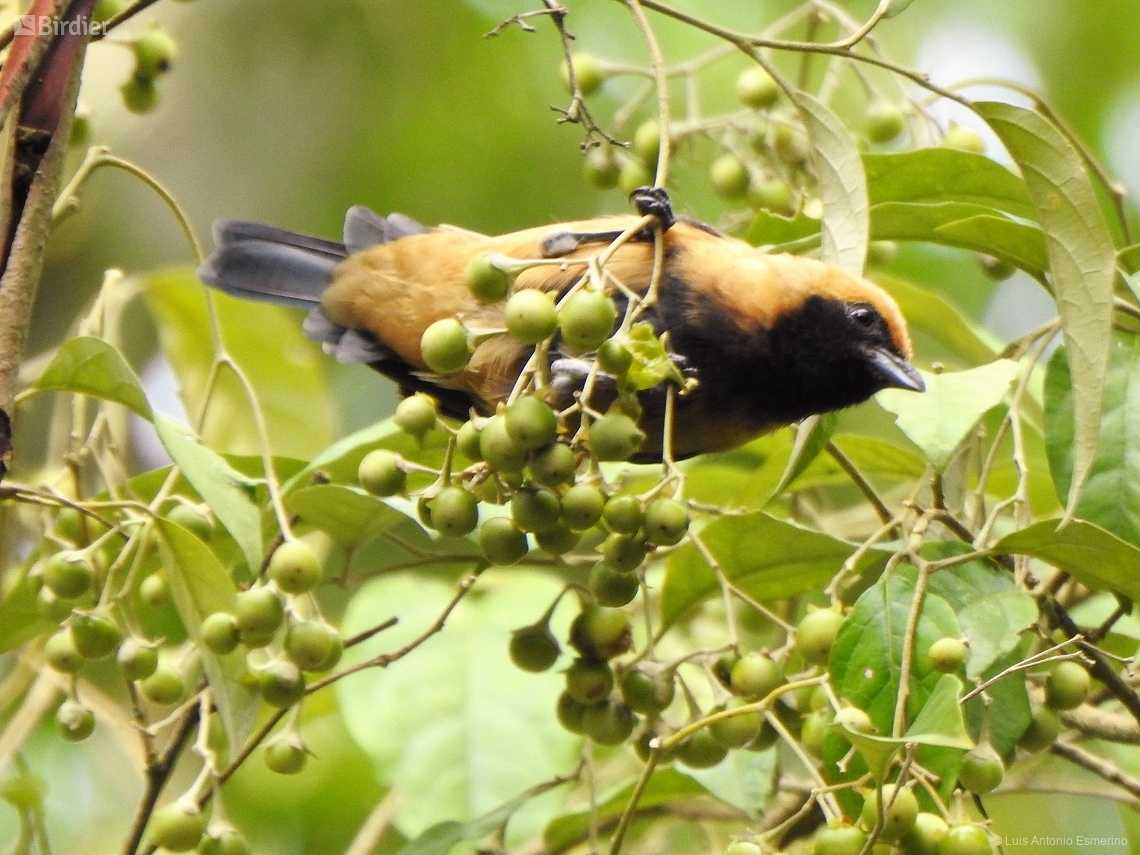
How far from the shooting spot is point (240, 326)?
3.22m

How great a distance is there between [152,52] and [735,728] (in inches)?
64.1

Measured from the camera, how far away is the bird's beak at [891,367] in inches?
102

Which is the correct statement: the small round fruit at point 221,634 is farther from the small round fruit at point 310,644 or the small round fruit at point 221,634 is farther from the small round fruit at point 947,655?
the small round fruit at point 947,655

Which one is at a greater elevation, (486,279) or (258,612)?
(486,279)

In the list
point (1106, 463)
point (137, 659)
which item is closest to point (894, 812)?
point (1106, 463)

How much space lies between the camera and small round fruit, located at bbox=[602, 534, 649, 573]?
176 cm

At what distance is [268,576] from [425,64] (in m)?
4.70

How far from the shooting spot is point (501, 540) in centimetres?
179

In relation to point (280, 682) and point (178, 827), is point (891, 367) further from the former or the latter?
point (178, 827)

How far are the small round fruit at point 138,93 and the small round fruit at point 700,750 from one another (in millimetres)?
1590

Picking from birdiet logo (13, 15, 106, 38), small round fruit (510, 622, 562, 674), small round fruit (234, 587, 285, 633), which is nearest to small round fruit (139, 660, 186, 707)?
small round fruit (234, 587, 285, 633)

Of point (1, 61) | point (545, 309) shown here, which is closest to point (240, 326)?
point (1, 61)

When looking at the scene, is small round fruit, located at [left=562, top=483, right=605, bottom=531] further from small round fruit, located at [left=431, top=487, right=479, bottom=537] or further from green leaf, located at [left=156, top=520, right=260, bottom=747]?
green leaf, located at [left=156, top=520, right=260, bottom=747]

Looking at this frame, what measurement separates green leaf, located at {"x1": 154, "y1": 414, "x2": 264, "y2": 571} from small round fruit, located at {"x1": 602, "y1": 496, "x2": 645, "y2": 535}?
49 cm
